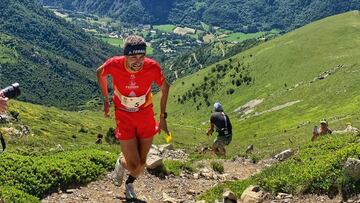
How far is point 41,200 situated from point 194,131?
128265 mm

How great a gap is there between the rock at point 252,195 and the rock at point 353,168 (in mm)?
2427

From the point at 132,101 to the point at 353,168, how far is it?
5.94 m

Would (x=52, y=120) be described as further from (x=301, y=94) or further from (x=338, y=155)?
(x=338, y=155)

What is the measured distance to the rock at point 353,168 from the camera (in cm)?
1290

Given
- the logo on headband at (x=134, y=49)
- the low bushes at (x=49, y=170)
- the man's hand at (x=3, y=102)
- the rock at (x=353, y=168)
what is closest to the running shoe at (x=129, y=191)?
the low bushes at (x=49, y=170)

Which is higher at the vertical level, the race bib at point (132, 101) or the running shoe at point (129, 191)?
the race bib at point (132, 101)

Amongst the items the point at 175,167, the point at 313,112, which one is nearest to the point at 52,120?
the point at 313,112

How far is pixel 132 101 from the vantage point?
12703mm

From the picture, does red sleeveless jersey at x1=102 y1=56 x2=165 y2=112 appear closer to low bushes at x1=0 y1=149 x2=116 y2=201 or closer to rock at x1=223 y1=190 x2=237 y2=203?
rock at x1=223 y1=190 x2=237 y2=203

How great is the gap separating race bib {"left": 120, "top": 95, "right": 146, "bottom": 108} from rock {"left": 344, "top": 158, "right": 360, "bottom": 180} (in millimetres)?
5572

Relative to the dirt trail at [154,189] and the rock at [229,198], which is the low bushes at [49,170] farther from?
the rock at [229,198]

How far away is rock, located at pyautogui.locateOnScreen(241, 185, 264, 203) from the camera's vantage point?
45.9 ft

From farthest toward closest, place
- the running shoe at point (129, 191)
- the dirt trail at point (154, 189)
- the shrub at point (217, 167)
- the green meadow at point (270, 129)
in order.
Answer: the shrub at point (217, 167)
the dirt trail at point (154, 189)
the running shoe at point (129, 191)
the green meadow at point (270, 129)

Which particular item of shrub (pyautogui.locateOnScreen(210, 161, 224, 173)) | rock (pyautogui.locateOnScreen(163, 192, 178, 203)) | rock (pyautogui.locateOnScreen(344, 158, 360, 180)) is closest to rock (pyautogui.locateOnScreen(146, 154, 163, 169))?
rock (pyautogui.locateOnScreen(163, 192, 178, 203))
